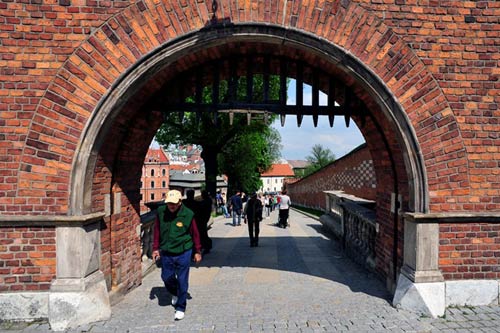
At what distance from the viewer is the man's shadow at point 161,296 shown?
176 inches

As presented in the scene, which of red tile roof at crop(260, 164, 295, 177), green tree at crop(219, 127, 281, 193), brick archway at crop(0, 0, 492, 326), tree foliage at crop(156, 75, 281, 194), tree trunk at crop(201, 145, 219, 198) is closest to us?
brick archway at crop(0, 0, 492, 326)

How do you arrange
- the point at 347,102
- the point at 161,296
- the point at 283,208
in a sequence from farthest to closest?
1. the point at 283,208
2. the point at 347,102
3. the point at 161,296

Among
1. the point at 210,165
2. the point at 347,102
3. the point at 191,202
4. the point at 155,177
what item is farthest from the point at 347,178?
the point at 155,177

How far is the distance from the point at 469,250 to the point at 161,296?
4.15 m

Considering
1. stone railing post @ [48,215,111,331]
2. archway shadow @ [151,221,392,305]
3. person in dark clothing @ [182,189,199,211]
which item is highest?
person in dark clothing @ [182,189,199,211]

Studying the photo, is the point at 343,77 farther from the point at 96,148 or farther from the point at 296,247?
the point at 296,247

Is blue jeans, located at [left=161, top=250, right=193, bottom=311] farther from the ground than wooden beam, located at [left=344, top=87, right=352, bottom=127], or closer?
closer

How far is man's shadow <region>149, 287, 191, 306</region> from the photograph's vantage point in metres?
4.48

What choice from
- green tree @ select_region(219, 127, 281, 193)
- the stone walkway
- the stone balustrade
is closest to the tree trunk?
green tree @ select_region(219, 127, 281, 193)

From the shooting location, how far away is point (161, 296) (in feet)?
15.5

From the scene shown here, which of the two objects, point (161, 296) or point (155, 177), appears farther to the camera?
point (155, 177)

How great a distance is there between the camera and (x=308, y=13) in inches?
156

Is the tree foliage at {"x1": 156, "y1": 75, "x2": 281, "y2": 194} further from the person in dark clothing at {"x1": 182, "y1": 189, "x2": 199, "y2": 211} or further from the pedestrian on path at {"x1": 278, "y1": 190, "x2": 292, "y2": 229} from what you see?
the person in dark clothing at {"x1": 182, "y1": 189, "x2": 199, "y2": 211}

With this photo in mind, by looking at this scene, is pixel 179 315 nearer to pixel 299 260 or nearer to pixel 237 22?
pixel 299 260
